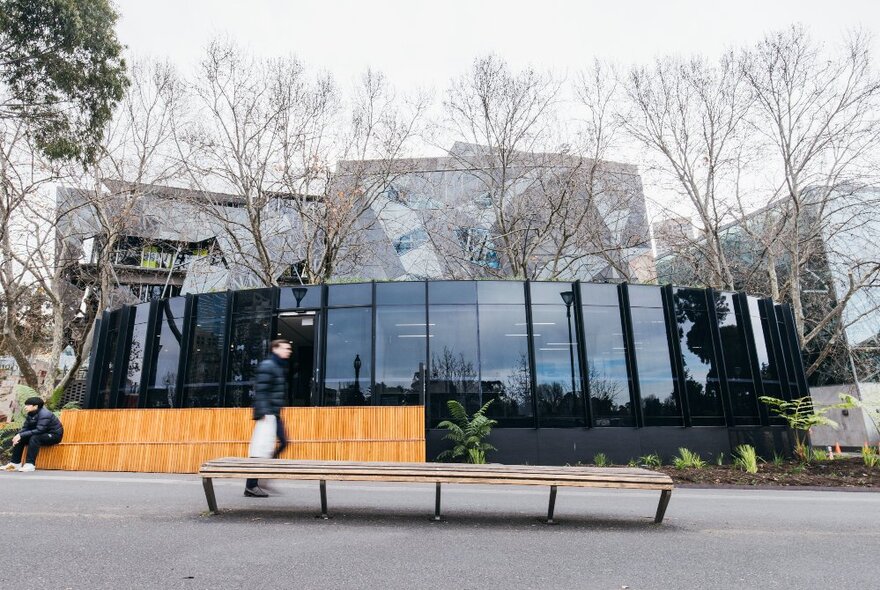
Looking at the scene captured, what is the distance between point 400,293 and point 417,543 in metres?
9.42

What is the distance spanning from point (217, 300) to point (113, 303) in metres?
17.5

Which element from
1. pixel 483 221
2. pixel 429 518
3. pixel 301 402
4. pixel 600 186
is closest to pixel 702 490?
pixel 429 518

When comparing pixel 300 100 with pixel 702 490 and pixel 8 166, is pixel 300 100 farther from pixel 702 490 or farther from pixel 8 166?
pixel 702 490

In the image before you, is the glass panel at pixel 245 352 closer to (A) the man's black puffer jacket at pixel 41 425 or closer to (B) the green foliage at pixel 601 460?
(A) the man's black puffer jacket at pixel 41 425

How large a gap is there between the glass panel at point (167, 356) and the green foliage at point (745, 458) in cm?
1368

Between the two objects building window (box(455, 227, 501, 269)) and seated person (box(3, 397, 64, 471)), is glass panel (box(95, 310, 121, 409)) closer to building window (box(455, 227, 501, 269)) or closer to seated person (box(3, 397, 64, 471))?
seated person (box(3, 397, 64, 471))

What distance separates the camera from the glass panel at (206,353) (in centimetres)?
1351

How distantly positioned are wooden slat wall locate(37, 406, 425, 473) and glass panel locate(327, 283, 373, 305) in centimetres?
341

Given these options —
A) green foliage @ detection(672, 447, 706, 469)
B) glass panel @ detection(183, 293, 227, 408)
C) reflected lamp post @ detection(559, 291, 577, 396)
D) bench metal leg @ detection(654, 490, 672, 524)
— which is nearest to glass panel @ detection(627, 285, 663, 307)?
reflected lamp post @ detection(559, 291, 577, 396)

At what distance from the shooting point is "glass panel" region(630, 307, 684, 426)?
1270 cm

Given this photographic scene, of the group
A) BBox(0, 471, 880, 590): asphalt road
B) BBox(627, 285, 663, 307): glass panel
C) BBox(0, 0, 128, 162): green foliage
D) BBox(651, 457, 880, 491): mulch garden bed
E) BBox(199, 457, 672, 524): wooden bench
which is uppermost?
BBox(0, 0, 128, 162): green foliage

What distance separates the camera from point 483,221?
89.5 feet

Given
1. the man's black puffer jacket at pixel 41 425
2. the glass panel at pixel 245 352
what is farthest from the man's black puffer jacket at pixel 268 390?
the man's black puffer jacket at pixel 41 425

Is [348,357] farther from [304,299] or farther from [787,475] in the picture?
[787,475]
